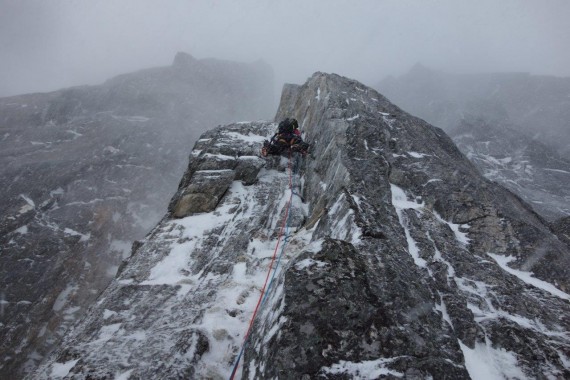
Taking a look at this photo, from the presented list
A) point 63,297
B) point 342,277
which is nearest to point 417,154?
point 342,277

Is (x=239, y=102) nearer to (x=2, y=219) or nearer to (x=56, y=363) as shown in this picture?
(x=2, y=219)

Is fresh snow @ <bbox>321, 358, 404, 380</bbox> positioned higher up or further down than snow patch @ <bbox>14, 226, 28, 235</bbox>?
higher up

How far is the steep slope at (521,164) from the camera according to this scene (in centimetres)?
4650

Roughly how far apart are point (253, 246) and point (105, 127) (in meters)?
137

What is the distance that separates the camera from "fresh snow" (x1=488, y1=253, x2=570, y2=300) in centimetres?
1026

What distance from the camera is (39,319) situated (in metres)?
62.0

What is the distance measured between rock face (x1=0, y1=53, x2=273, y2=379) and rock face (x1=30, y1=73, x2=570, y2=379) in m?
65.0

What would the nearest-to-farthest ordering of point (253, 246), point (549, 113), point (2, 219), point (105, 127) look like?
1. point (253, 246)
2. point (2, 219)
3. point (549, 113)
4. point (105, 127)

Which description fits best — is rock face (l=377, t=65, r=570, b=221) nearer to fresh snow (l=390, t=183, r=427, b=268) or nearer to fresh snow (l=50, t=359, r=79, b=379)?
fresh snow (l=390, t=183, r=427, b=268)

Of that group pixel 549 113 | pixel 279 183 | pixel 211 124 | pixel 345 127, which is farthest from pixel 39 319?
pixel 549 113

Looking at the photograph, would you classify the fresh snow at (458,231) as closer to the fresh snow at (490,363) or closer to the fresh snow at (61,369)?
the fresh snow at (490,363)

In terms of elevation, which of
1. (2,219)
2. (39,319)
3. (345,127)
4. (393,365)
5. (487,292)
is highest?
(345,127)

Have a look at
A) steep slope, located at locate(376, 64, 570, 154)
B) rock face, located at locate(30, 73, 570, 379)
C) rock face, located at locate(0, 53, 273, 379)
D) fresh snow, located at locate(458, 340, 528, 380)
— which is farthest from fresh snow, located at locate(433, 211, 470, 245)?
steep slope, located at locate(376, 64, 570, 154)

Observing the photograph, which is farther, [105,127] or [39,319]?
[105,127]
